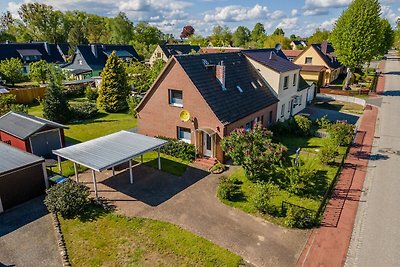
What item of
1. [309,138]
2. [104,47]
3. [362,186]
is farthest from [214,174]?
[104,47]

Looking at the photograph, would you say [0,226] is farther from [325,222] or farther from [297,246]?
[325,222]

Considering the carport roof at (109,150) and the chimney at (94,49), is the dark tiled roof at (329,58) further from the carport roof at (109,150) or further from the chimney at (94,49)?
the chimney at (94,49)

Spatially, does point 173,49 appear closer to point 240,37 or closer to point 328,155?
point 328,155

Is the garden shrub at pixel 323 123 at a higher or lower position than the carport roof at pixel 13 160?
lower

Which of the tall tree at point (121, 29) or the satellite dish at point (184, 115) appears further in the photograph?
the tall tree at point (121, 29)

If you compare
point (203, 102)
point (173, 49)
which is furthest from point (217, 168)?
point (173, 49)

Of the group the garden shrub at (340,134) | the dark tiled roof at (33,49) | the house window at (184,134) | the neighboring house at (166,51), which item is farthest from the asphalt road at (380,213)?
the dark tiled roof at (33,49)

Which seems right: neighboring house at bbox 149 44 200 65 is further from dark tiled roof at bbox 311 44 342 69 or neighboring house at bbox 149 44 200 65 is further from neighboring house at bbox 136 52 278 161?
neighboring house at bbox 136 52 278 161

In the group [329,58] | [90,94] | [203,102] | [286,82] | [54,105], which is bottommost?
[90,94]
